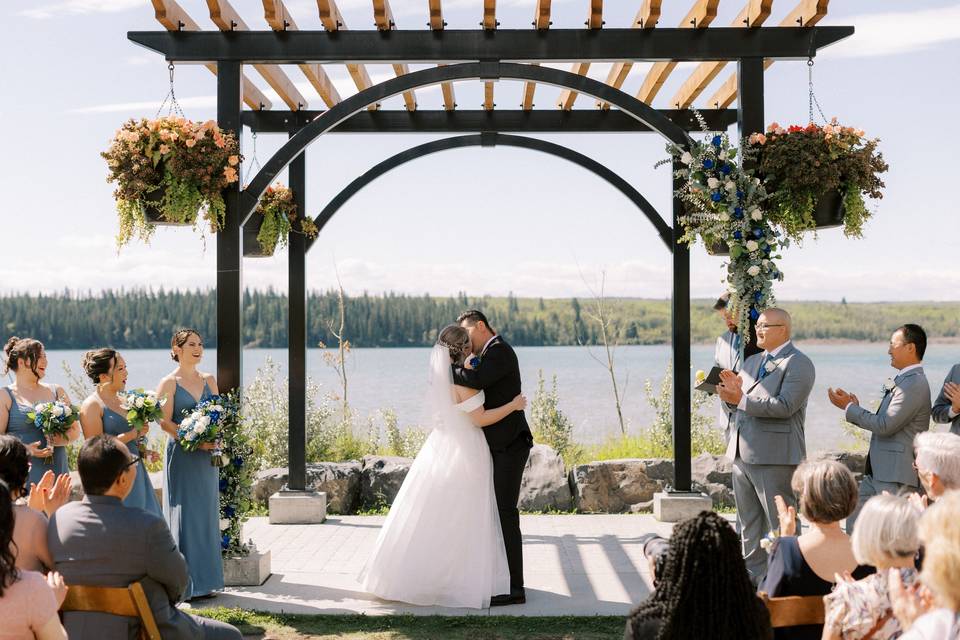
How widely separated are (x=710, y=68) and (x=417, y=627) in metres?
4.44

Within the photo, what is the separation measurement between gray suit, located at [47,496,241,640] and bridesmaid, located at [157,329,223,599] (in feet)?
7.85

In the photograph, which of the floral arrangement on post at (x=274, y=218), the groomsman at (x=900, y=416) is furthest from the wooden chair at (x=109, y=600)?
the floral arrangement on post at (x=274, y=218)

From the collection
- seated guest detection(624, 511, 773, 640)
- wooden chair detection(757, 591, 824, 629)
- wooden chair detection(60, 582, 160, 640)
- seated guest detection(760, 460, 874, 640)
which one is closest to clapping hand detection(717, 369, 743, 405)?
seated guest detection(760, 460, 874, 640)

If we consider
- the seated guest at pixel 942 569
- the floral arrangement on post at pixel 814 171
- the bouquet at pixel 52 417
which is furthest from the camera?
the bouquet at pixel 52 417

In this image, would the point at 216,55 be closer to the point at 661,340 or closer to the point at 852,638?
the point at 852,638

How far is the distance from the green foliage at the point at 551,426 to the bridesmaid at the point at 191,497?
5.58 metres

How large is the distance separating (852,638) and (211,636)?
2255 millimetres

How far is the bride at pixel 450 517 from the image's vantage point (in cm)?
584

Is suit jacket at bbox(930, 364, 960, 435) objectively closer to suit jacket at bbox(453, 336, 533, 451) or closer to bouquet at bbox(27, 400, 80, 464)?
suit jacket at bbox(453, 336, 533, 451)

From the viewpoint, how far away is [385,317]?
43.1 metres

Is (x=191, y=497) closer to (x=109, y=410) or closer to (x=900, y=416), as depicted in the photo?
(x=109, y=410)

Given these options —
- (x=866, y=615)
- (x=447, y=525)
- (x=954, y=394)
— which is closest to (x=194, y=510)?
(x=447, y=525)

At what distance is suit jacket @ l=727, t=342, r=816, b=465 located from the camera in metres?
5.57

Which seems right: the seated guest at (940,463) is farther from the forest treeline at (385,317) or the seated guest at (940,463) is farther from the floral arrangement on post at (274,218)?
the forest treeline at (385,317)
